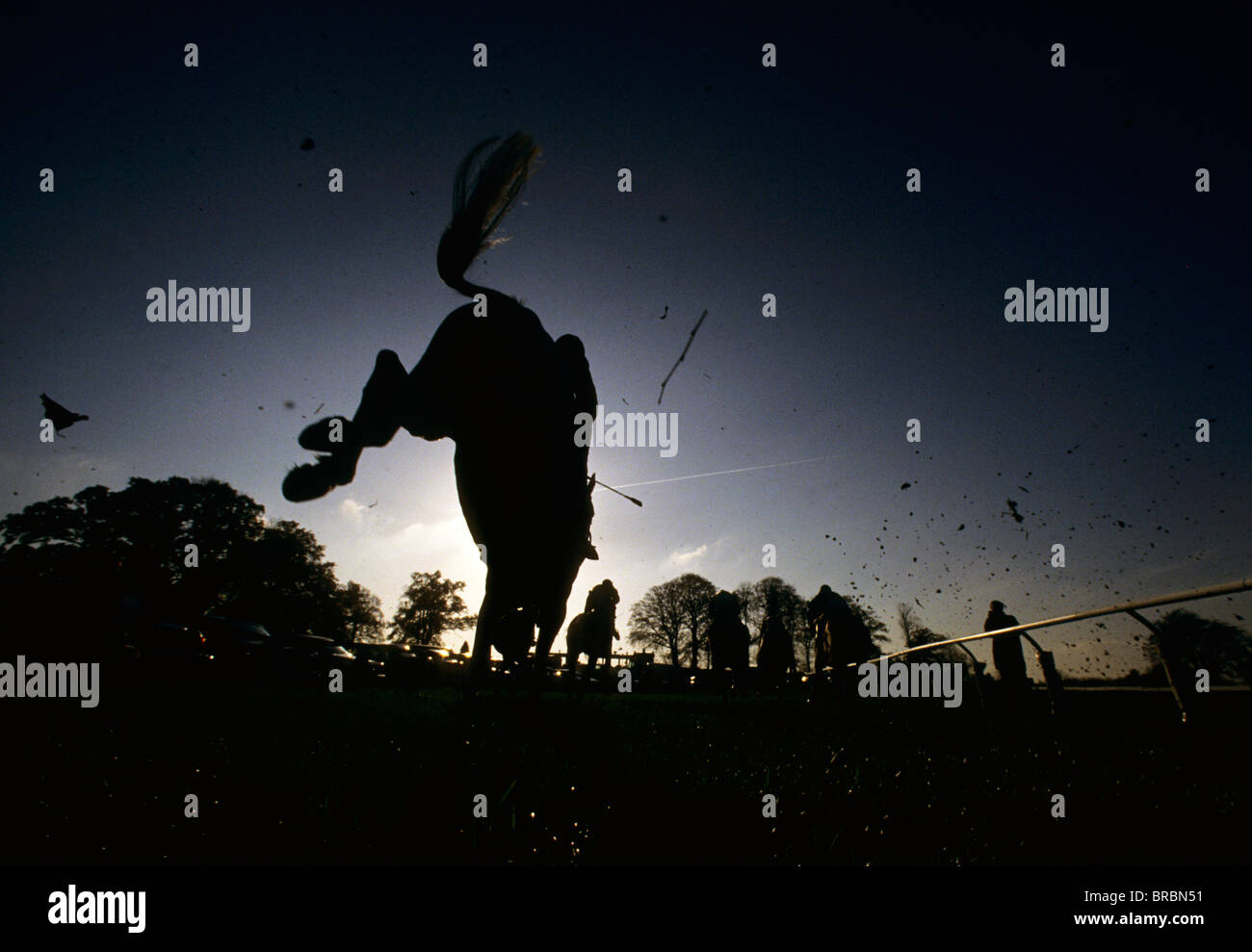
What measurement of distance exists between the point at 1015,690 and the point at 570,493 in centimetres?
1125

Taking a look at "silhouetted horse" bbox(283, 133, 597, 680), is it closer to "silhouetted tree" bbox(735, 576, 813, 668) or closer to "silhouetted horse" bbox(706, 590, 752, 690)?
"silhouetted horse" bbox(706, 590, 752, 690)

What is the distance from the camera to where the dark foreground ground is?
143 centimetres

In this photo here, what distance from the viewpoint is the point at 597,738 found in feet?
12.1

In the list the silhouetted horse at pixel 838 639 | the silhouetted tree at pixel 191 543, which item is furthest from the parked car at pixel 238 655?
the silhouetted tree at pixel 191 543

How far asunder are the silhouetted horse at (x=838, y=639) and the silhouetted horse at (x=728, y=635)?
2081 millimetres

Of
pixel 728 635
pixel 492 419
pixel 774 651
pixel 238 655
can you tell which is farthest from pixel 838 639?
pixel 238 655

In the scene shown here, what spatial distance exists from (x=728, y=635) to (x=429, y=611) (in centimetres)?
7102

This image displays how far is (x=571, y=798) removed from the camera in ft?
6.29

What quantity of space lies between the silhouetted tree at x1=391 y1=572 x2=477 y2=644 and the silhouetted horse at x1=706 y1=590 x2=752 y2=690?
6899 centimetres

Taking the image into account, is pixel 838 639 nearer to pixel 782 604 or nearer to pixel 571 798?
pixel 571 798

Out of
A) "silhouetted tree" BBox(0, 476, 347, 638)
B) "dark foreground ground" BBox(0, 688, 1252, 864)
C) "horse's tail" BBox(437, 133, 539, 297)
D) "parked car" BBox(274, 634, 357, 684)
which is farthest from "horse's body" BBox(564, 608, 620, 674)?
"silhouetted tree" BBox(0, 476, 347, 638)
